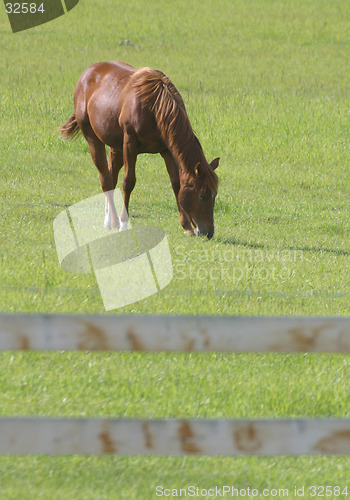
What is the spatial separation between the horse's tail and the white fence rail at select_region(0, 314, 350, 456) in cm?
876

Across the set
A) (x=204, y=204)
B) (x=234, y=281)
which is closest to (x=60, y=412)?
(x=234, y=281)

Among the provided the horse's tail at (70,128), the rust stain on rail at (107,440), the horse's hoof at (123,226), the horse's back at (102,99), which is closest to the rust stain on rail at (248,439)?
the rust stain on rail at (107,440)

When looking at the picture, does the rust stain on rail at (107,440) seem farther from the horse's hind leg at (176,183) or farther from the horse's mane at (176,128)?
the horse's hind leg at (176,183)

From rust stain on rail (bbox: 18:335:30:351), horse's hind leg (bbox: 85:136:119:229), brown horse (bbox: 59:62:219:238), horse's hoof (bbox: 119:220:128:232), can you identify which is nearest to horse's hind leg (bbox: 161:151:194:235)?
brown horse (bbox: 59:62:219:238)

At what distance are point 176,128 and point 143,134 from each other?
0.64m

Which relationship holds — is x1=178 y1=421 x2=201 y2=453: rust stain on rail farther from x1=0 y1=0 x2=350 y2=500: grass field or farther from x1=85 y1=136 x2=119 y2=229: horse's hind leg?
x1=85 y1=136 x2=119 y2=229: horse's hind leg

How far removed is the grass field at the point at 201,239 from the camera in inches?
179

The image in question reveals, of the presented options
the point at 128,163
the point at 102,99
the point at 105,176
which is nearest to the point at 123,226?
the point at 128,163

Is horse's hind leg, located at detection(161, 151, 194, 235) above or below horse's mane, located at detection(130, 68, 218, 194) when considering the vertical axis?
below

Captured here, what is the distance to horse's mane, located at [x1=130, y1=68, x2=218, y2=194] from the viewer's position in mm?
9500

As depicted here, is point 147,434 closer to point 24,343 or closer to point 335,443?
point 24,343

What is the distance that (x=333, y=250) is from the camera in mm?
10367

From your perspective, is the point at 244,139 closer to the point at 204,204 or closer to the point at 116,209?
the point at 116,209

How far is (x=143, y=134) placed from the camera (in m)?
9.99
